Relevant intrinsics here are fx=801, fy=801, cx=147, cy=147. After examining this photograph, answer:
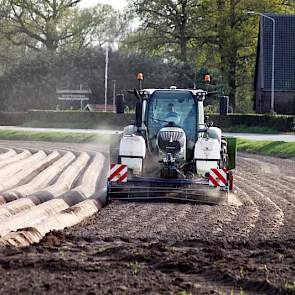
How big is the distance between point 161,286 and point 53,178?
13450 mm

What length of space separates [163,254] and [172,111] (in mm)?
7826

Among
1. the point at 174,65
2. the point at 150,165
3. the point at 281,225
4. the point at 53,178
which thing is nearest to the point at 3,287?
the point at 281,225

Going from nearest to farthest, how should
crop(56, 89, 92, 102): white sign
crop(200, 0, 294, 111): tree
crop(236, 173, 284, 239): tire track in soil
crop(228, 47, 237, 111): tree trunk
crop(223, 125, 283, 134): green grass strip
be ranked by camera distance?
crop(236, 173, 284, 239): tire track in soil
crop(223, 125, 283, 134): green grass strip
crop(56, 89, 92, 102): white sign
crop(200, 0, 294, 111): tree
crop(228, 47, 237, 111): tree trunk

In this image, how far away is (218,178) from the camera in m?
15.8

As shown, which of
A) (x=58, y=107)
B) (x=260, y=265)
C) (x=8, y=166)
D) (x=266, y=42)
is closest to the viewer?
(x=260, y=265)

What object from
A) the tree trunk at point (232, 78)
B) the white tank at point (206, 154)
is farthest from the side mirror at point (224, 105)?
the tree trunk at point (232, 78)

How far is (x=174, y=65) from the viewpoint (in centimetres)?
6606

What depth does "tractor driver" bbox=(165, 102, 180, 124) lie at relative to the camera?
55.6 ft

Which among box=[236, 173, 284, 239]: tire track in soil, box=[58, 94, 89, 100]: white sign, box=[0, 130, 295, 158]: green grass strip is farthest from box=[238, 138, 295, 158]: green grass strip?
box=[58, 94, 89, 100]: white sign

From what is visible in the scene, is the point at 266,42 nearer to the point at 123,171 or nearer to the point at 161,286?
the point at 123,171

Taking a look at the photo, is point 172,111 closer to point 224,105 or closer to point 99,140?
point 224,105

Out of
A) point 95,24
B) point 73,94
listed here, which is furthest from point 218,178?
point 95,24

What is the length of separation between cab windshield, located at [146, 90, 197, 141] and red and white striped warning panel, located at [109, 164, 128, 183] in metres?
1.41

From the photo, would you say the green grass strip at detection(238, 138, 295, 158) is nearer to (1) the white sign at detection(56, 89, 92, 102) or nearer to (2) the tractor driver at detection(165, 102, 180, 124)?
(2) the tractor driver at detection(165, 102, 180, 124)
